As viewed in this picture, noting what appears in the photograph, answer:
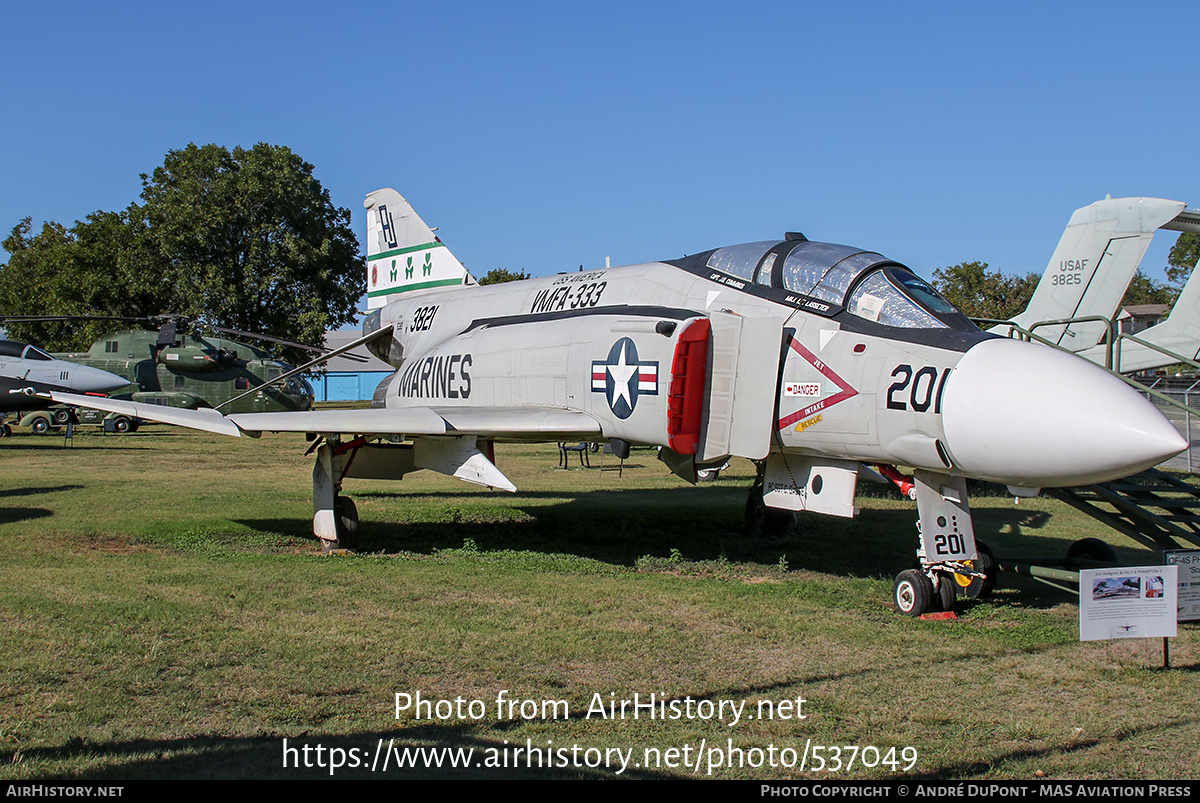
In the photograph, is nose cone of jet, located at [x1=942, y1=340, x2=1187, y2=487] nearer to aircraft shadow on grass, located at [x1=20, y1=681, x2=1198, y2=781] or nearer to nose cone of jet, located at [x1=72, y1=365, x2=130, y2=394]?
aircraft shadow on grass, located at [x1=20, y1=681, x2=1198, y2=781]

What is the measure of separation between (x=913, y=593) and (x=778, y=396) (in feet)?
6.46

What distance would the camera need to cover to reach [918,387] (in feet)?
22.4

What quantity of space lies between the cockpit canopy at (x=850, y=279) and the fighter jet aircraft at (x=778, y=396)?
19 millimetres

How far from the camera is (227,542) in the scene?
10.8m

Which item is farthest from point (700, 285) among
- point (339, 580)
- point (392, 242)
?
point (392, 242)

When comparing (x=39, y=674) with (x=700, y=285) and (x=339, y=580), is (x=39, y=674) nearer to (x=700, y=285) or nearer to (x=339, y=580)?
(x=339, y=580)

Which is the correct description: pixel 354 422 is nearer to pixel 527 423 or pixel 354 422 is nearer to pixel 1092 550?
pixel 527 423

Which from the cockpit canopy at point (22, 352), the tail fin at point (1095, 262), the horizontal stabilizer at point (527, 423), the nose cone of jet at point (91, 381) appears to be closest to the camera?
the horizontal stabilizer at point (527, 423)

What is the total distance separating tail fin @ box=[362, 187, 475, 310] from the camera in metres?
14.9

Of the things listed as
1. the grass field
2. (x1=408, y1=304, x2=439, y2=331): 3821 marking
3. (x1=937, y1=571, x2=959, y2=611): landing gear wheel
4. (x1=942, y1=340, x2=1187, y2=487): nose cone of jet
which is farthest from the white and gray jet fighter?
(x1=942, y1=340, x2=1187, y2=487): nose cone of jet

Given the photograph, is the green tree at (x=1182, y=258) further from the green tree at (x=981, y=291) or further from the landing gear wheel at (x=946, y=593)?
the landing gear wheel at (x=946, y=593)

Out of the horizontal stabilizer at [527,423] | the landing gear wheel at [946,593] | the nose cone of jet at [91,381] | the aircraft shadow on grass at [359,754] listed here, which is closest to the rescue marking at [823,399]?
the landing gear wheel at [946,593]

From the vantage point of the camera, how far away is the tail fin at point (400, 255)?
1488 cm

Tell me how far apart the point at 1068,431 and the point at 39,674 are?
666 centimetres
